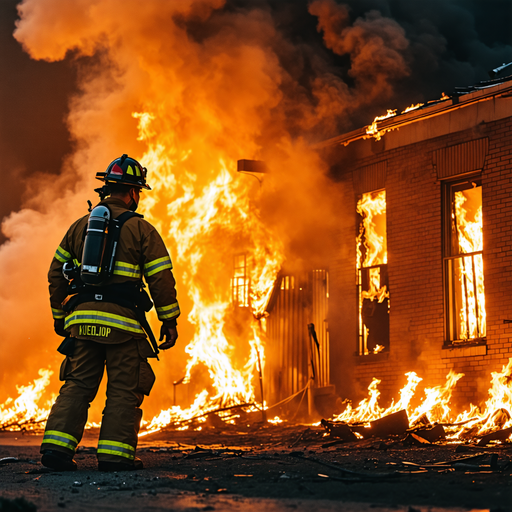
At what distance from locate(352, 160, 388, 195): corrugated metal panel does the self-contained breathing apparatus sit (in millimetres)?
5869

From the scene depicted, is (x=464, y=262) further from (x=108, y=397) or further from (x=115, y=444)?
(x=115, y=444)

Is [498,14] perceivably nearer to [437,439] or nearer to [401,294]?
[401,294]

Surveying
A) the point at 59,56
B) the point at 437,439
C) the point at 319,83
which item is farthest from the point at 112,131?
Result: the point at 437,439

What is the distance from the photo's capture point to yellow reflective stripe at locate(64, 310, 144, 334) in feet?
18.7

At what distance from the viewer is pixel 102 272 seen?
18.8 ft

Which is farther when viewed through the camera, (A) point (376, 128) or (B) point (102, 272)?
(A) point (376, 128)

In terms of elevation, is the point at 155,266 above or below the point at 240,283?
below

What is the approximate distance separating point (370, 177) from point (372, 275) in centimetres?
146

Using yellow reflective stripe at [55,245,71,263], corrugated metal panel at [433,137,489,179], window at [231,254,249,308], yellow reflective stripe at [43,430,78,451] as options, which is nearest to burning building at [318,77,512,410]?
corrugated metal panel at [433,137,489,179]

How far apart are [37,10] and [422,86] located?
722cm

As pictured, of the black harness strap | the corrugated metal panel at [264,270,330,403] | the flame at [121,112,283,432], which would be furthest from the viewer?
the flame at [121,112,283,432]

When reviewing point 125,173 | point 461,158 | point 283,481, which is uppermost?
point 461,158

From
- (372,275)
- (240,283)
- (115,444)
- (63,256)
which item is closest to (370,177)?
(372,275)

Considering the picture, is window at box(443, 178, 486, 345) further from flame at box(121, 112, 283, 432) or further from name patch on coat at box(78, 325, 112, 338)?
name patch on coat at box(78, 325, 112, 338)
